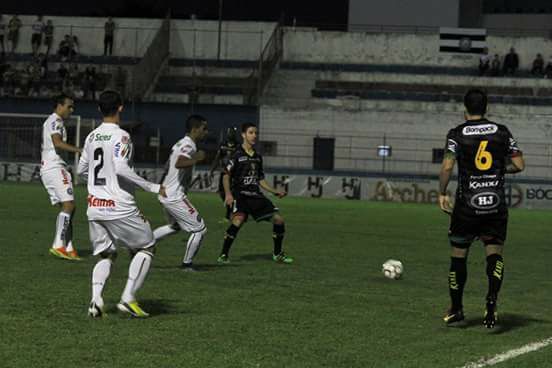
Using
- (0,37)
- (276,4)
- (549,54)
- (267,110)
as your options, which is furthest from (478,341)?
(276,4)

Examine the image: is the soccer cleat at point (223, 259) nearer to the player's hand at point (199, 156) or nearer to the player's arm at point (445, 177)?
the player's hand at point (199, 156)

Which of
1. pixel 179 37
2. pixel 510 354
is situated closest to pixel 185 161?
pixel 510 354

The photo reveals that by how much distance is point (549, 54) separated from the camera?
172 ft

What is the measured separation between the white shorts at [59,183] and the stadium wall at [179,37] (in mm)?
40323

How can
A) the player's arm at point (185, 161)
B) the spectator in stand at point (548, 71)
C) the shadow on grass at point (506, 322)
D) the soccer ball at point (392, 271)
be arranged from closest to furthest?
the shadow on grass at point (506, 322) < the player's arm at point (185, 161) < the soccer ball at point (392, 271) < the spectator in stand at point (548, 71)

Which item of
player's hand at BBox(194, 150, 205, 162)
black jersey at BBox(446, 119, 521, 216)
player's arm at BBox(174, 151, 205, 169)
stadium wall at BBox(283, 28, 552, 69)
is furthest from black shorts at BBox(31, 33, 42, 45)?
black jersey at BBox(446, 119, 521, 216)

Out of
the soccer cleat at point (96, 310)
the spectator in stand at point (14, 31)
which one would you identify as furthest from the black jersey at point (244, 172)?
the spectator in stand at point (14, 31)

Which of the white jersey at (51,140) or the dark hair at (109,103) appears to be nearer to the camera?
the dark hair at (109,103)

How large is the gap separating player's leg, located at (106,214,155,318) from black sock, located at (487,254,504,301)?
10.1 feet

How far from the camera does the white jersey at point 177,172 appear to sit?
1296 centimetres

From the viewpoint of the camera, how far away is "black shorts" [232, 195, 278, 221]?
15.1 m

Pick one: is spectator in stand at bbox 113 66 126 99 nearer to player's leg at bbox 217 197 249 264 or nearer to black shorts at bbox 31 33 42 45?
black shorts at bbox 31 33 42 45

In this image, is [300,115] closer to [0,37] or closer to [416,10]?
[416,10]

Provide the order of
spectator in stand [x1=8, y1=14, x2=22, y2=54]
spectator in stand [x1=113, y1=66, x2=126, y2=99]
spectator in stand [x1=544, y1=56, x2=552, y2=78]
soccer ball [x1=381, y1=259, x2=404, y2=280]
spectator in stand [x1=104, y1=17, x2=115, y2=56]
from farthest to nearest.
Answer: spectator in stand [x1=8, y1=14, x2=22, y2=54] < spectator in stand [x1=104, y1=17, x2=115, y2=56] < spectator in stand [x1=544, y1=56, x2=552, y2=78] < spectator in stand [x1=113, y1=66, x2=126, y2=99] < soccer ball [x1=381, y1=259, x2=404, y2=280]
